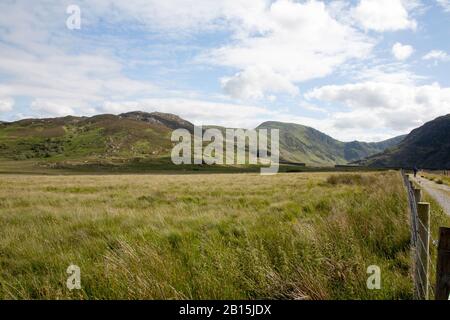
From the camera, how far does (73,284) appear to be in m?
5.12

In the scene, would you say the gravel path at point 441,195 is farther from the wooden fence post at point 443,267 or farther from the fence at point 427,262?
the wooden fence post at point 443,267

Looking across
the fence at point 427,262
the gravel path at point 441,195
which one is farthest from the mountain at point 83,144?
the fence at point 427,262

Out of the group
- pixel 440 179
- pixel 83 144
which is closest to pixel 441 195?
pixel 440 179

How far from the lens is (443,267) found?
3.29 meters

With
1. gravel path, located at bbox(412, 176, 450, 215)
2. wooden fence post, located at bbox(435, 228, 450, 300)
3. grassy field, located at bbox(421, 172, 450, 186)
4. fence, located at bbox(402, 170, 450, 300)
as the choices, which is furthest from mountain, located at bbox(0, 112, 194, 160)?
wooden fence post, located at bbox(435, 228, 450, 300)

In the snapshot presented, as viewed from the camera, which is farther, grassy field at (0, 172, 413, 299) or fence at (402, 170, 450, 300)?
grassy field at (0, 172, 413, 299)

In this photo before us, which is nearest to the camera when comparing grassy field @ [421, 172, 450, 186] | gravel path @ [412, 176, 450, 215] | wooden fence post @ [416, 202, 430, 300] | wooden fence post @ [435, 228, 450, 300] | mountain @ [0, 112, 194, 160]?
wooden fence post @ [435, 228, 450, 300]

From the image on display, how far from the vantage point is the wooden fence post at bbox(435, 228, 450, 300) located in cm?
316

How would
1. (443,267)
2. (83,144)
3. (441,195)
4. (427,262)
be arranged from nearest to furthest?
(443,267) → (427,262) → (441,195) → (83,144)

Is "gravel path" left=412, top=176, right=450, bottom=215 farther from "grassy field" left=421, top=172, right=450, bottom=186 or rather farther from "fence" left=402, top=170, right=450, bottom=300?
"fence" left=402, top=170, right=450, bottom=300

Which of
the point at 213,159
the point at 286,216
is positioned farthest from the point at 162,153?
the point at 286,216

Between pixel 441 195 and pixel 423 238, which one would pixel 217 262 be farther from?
pixel 441 195

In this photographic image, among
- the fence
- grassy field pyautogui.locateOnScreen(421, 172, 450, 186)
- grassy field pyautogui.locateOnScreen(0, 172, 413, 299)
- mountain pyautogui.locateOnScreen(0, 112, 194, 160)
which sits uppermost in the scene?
mountain pyautogui.locateOnScreen(0, 112, 194, 160)
